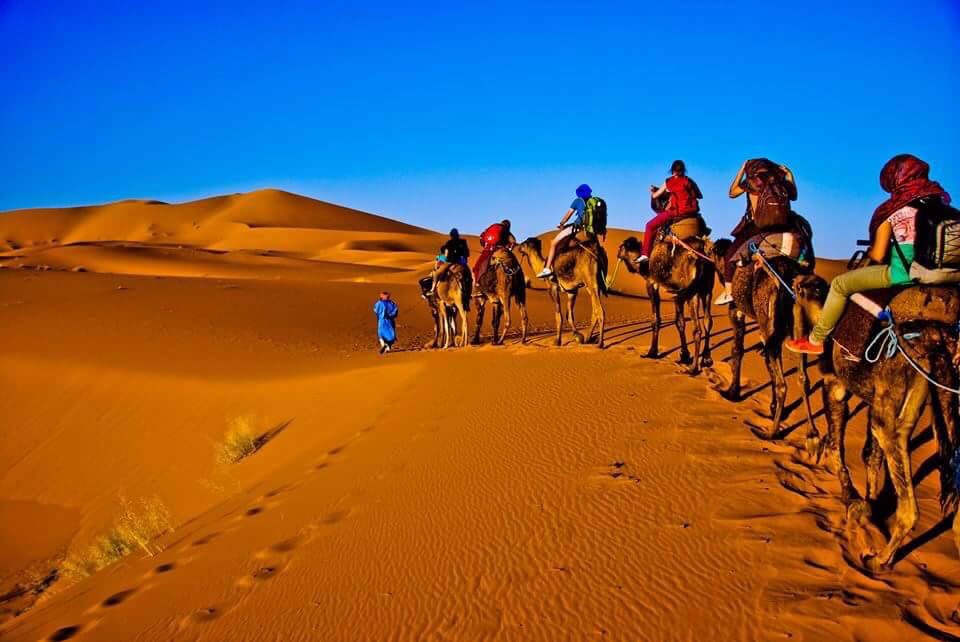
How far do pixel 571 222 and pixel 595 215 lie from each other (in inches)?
24.1

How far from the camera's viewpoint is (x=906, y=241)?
197 inches

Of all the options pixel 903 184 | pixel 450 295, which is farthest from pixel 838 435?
pixel 450 295

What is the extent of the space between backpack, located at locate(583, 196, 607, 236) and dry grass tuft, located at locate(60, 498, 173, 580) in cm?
944

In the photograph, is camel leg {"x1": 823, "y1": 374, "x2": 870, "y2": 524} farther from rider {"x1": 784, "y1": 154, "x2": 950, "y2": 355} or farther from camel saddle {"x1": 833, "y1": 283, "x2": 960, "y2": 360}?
rider {"x1": 784, "y1": 154, "x2": 950, "y2": 355}

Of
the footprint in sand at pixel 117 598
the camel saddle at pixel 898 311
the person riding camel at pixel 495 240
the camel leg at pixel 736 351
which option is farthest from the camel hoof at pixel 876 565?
the person riding camel at pixel 495 240

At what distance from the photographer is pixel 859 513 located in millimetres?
5391

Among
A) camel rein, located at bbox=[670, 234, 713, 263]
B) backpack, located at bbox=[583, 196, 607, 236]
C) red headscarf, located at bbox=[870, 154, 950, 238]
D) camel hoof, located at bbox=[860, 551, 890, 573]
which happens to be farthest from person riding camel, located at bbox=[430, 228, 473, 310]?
camel hoof, located at bbox=[860, 551, 890, 573]

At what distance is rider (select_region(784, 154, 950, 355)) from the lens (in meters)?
4.99

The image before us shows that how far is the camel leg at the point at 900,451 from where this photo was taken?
4.76 meters

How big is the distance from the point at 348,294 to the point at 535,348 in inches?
708

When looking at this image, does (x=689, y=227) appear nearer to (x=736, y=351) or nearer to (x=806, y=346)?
(x=736, y=351)

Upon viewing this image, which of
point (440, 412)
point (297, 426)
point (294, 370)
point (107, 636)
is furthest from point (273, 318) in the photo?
point (107, 636)

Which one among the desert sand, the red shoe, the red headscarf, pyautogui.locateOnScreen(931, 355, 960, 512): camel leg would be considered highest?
the red headscarf

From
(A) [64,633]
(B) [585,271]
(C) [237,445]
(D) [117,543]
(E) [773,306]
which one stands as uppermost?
(B) [585,271]
